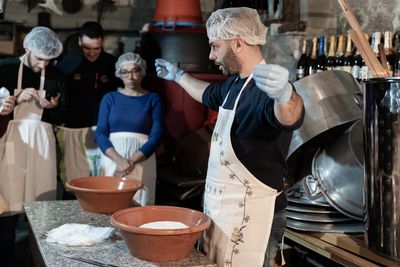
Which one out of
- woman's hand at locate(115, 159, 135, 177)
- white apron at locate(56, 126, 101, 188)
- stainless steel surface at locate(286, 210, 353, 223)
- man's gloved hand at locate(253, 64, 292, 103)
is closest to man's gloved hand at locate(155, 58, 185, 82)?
woman's hand at locate(115, 159, 135, 177)

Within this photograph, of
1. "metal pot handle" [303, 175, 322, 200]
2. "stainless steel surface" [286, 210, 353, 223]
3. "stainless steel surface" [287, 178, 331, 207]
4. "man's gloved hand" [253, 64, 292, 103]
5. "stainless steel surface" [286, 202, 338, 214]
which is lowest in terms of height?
"stainless steel surface" [286, 210, 353, 223]

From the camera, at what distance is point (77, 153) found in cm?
373

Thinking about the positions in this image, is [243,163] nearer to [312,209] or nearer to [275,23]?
[312,209]

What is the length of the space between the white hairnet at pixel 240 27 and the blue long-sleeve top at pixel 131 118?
1478 millimetres

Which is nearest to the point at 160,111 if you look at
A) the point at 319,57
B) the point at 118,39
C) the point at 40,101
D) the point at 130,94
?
the point at 130,94

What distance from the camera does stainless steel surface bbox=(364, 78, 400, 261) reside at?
6.68 ft

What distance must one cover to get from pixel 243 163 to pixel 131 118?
5.53 feet

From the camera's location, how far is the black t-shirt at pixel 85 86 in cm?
369

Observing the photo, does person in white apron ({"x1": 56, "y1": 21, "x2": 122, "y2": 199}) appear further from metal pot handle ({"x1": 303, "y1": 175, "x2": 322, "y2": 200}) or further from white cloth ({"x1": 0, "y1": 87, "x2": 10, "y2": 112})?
metal pot handle ({"x1": 303, "y1": 175, "x2": 322, "y2": 200})

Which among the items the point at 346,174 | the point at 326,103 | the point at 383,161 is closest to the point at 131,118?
the point at 326,103

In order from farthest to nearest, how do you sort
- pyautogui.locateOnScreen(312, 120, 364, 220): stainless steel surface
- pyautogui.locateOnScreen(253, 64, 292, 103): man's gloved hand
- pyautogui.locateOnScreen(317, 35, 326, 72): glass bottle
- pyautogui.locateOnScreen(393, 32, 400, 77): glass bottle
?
1. pyautogui.locateOnScreen(317, 35, 326, 72): glass bottle
2. pyautogui.locateOnScreen(393, 32, 400, 77): glass bottle
3. pyautogui.locateOnScreen(312, 120, 364, 220): stainless steel surface
4. pyautogui.locateOnScreen(253, 64, 292, 103): man's gloved hand

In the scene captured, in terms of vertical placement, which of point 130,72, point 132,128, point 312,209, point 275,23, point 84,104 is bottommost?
point 312,209

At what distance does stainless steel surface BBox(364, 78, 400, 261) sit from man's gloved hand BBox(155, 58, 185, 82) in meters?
0.93

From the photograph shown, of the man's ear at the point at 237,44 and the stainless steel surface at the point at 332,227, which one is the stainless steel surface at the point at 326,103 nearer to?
the stainless steel surface at the point at 332,227
